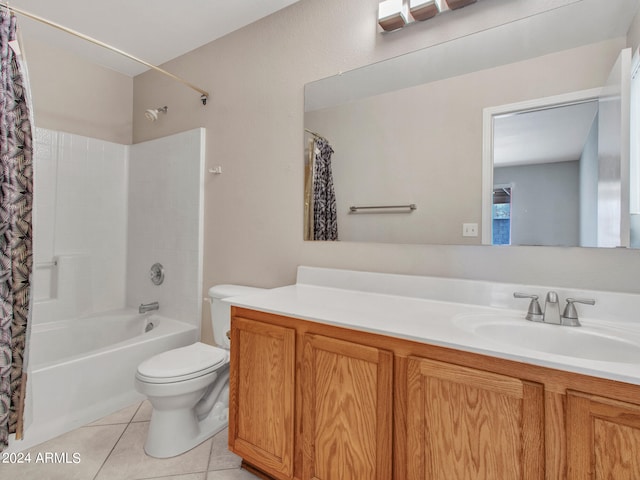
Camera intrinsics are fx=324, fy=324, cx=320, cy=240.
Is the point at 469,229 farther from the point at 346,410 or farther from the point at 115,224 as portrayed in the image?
the point at 115,224

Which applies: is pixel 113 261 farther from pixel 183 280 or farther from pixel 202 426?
pixel 202 426

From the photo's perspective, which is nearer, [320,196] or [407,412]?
[407,412]

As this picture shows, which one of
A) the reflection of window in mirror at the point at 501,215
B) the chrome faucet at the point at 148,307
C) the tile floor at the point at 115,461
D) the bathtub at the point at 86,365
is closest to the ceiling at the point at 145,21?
the reflection of window in mirror at the point at 501,215

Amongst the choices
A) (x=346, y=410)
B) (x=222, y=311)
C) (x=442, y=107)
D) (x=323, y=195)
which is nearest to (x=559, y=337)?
(x=346, y=410)

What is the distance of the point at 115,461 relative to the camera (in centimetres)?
151

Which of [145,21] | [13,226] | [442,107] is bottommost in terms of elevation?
[13,226]

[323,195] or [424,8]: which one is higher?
[424,8]

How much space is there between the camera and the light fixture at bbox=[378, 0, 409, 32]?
59.3 inches

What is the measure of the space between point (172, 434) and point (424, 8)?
2319 mm

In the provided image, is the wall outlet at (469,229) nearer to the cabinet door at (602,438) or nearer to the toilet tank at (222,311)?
the cabinet door at (602,438)

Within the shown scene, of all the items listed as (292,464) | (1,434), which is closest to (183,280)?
(1,434)

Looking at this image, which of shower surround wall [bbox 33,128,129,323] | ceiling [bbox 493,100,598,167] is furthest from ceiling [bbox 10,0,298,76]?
ceiling [bbox 493,100,598,167]

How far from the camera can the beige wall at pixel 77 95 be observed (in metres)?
2.36

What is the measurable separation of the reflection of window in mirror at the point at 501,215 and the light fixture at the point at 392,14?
90 centimetres
